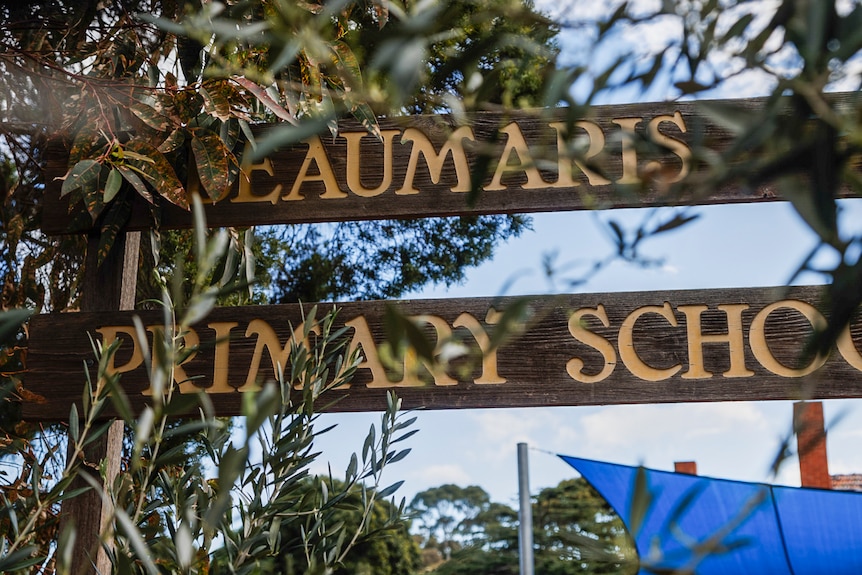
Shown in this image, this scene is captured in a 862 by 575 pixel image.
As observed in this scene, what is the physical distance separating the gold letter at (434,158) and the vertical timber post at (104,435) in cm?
67

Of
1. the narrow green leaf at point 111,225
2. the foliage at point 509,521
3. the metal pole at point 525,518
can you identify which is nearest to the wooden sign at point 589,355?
the narrow green leaf at point 111,225

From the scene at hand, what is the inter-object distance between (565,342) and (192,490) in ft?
2.92

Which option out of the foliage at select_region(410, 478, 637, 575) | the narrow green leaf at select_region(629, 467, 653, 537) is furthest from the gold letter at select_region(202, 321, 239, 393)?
the foliage at select_region(410, 478, 637, 575)

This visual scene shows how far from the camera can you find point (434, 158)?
1.95 m

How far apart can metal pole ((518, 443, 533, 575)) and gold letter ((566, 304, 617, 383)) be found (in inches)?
247

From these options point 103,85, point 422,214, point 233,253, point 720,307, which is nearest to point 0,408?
point 233,253

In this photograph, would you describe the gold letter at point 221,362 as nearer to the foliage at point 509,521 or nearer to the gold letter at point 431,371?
the gold letter at point 431,371

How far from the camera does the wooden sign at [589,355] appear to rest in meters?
1.77

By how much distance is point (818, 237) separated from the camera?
446mm

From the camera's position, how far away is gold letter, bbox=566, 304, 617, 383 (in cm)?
179

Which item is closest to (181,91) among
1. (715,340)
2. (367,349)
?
(367,349)

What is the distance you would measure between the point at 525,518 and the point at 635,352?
263 inches

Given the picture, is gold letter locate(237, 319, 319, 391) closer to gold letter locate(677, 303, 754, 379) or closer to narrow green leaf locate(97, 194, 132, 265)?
narrow green leaf locate(97, 194, 132, 265)

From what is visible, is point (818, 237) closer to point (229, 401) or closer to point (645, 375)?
point (645, 375)
